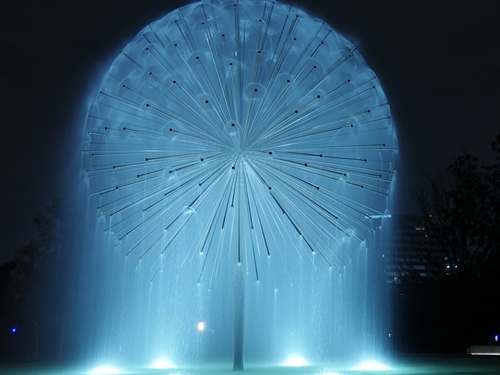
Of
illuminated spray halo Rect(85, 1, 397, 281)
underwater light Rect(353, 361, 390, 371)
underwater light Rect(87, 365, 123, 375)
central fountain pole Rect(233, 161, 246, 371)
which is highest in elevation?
illuminated spray halo Rect(85, 1, 397, 281)

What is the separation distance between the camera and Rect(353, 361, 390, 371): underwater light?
24.6 meters

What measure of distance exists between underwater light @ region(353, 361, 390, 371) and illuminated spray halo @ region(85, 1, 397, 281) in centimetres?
410

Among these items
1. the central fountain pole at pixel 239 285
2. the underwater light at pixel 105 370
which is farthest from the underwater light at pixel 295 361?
the underwater light at pixel 105 370

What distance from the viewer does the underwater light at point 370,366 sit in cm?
2464

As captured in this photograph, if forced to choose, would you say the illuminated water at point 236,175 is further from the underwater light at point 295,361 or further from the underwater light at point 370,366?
the underwater light at point 370,366

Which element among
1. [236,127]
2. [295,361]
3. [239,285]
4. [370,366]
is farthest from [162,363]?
[236,127]

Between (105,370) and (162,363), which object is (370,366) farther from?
(105,370)

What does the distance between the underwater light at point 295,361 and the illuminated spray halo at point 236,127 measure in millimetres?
5185

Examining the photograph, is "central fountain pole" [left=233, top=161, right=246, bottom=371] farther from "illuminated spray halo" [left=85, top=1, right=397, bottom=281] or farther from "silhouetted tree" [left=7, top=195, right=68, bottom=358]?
"silhouetted tree" [left=7, top=195, right=68, bottom=358]

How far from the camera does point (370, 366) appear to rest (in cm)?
2598

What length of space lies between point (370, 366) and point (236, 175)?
887 centimetres

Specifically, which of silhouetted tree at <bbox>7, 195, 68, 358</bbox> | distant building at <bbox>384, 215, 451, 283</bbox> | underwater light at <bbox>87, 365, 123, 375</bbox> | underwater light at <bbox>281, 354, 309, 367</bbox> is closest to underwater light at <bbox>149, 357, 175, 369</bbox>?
underwater light at <bbox>87, 365, 123, 375</bbox>

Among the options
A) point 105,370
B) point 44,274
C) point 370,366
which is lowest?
point 105,370

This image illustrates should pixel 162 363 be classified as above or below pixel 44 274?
below
